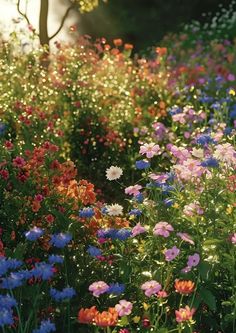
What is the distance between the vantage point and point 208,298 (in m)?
3.77

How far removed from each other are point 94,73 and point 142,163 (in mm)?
Answer: 3848

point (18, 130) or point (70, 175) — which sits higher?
point (18, 130)

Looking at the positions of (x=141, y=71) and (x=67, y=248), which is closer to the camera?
(x=67, y=248)

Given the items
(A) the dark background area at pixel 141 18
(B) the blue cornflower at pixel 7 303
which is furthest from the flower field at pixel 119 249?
(A) the dark background area at pixel 141 18

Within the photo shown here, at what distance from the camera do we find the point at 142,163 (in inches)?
180

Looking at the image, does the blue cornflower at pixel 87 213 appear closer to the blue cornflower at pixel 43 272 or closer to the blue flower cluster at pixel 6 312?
the blue cornflower at pixel 43 272

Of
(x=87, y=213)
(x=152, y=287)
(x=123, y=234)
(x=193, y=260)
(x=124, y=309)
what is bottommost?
(x=124, y=309)

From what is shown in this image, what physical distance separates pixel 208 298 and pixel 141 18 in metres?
15.6

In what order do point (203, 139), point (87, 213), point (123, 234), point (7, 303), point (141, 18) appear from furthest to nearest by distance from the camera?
point (141, 18)
point (203, 139)
point (87, 213)
point (123, 234)
point (7, 303)

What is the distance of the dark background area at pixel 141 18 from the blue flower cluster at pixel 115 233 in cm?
1412

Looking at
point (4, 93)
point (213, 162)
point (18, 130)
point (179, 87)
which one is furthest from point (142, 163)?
point (179, 87)

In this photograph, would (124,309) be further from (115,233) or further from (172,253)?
(115,233)

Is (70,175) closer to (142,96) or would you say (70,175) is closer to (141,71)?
(142,96)

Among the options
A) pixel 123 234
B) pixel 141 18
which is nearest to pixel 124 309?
pixel 123 234
